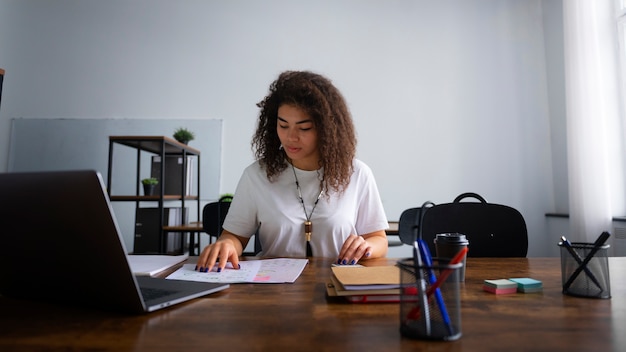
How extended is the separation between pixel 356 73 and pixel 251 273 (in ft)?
10.2

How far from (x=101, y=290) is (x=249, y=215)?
2.84ft

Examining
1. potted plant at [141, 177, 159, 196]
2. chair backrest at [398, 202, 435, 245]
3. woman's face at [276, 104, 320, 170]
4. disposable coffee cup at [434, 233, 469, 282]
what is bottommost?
chair backrest at [398, 202, 435, 245]

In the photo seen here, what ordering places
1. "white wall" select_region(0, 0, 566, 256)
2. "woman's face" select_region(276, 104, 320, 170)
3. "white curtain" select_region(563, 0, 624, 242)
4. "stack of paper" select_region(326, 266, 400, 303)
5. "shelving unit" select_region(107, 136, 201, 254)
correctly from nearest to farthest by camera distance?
"stack of paper" select_region(326, 266, 400, 303)
"woman's face" select_region(276, 104, 320, 170)
"shelving unit" select_region(107, 136, 201, 254)
"white curtain" select_region(563, 0, 624, 242)
"white wall" select_region(0, 0, 566, 256)

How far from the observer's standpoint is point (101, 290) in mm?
550

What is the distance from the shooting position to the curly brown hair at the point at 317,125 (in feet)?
4.47

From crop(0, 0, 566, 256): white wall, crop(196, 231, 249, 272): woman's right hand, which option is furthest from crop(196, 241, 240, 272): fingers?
crop(0, 0, 566, 256): white wall

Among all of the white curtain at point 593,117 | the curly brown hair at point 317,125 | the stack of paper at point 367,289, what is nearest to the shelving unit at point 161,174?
the curly brown hair at point 317,125

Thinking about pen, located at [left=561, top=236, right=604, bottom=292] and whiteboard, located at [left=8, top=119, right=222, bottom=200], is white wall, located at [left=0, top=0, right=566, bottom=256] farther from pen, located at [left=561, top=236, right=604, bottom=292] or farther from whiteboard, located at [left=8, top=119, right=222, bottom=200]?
pen, located at [left=561, top=236, right=604, bottom=292]

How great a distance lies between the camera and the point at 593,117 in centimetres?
275

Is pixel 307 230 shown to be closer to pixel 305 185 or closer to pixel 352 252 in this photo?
pixel 305 185

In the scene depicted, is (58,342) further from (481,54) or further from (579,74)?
(481,54)

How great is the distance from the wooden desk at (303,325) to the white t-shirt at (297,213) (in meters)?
0.66

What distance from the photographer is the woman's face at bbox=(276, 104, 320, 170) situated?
133cm

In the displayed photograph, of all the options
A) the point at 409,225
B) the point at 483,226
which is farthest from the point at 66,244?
the point at 409,225
